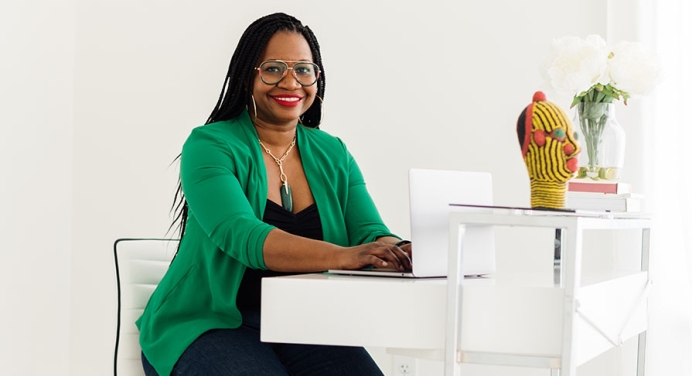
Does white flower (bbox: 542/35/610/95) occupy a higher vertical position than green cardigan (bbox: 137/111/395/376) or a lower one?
higher

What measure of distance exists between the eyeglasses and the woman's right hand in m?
0.53

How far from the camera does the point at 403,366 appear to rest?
2732 mm

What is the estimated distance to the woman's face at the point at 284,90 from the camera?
182 cm

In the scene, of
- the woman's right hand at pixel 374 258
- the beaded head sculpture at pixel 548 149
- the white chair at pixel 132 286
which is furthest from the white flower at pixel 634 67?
the white chair at pixel 132 286

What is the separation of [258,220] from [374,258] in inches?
10.5

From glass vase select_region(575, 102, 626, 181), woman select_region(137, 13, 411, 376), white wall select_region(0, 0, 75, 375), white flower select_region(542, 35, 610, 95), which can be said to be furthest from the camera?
white wall select_region(0, 0, 75, 375)

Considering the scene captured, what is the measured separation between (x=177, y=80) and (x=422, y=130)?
897mm

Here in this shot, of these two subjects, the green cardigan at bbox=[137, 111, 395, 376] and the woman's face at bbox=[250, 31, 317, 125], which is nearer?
the green cardigan at bbox=[137, 111, 395, 376]

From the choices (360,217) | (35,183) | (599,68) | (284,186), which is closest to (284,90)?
(284,186)

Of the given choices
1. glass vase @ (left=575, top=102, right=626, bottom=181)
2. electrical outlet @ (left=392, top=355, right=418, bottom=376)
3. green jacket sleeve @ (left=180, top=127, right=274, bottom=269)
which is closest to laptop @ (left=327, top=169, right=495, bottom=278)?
green jacket sleeve @ (left=180, top=127, right=274, bottom=269)

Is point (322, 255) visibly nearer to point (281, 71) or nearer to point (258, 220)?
point (258, 220)

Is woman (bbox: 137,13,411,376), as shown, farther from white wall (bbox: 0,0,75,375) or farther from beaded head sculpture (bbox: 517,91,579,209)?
white wall (bbox: 0,0,75,375)

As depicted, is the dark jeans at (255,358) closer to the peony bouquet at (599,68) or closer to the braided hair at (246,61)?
the braided hair at (246,61)

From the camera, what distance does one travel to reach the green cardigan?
1576 millimetres
